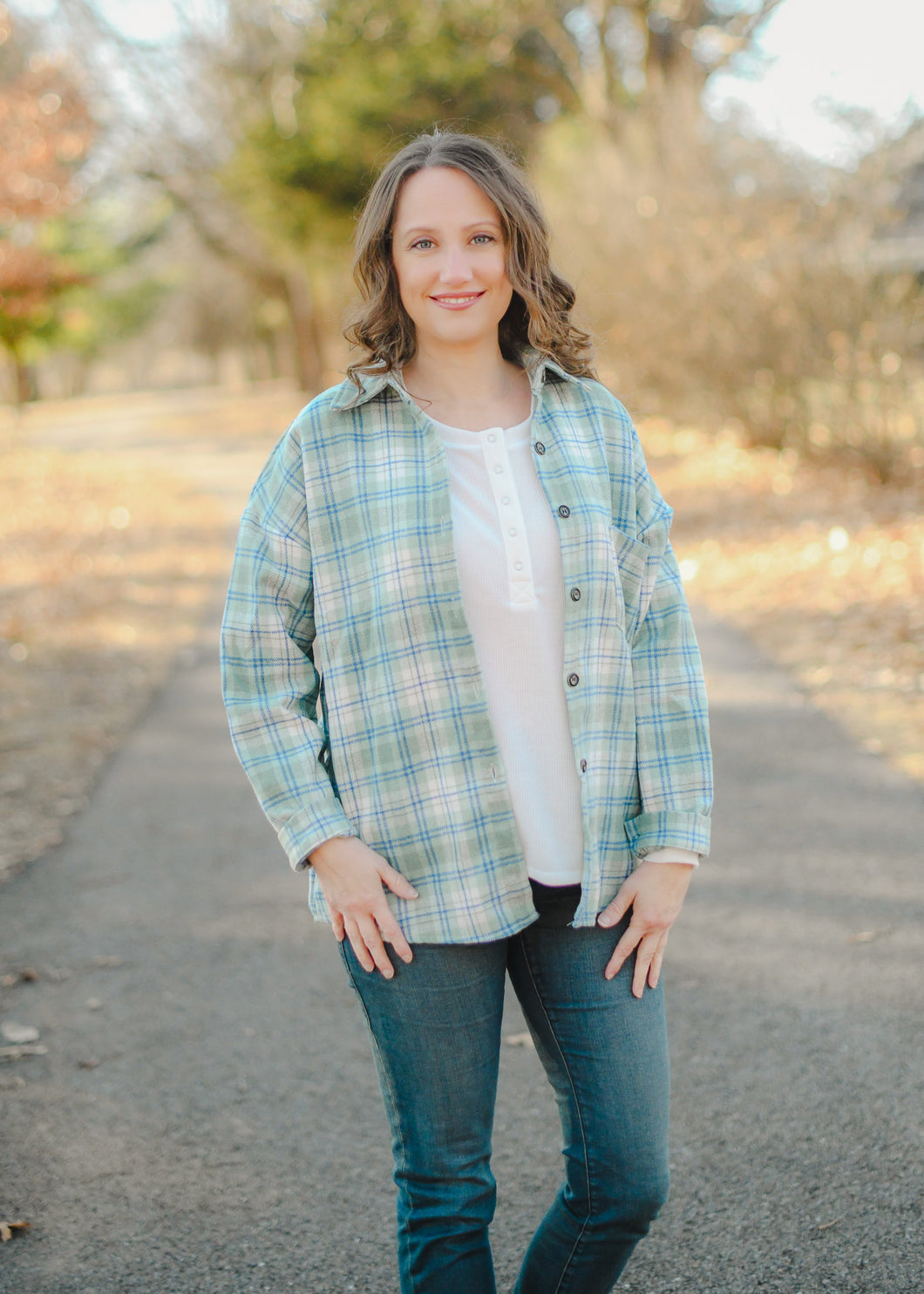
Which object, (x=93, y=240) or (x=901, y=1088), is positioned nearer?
(x=901, y=1088)

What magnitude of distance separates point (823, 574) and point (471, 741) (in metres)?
7.93

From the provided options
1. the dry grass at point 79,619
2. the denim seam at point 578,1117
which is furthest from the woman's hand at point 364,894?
the dry grass at point 79,619

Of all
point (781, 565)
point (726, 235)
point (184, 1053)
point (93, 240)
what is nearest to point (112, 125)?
point (93, 240)

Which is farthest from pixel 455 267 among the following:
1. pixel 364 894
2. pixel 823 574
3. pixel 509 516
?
pixel 823 574

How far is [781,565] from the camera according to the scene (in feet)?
32.6

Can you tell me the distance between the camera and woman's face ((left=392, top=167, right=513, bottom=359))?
2031mm

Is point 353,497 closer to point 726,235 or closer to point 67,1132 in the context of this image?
point 67,1132

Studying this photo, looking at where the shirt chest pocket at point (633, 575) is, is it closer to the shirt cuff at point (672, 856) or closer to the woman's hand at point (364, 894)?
the shirt cuff at point (672, 856)

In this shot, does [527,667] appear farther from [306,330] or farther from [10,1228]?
[306,330]

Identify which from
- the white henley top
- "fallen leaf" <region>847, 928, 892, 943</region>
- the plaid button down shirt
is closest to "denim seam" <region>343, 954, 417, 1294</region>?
the plaid button down shirt

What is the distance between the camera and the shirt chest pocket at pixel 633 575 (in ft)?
6.81

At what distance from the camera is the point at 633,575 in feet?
6.85

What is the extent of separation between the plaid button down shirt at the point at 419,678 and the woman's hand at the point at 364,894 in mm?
26

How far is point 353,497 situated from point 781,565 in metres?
8.43
